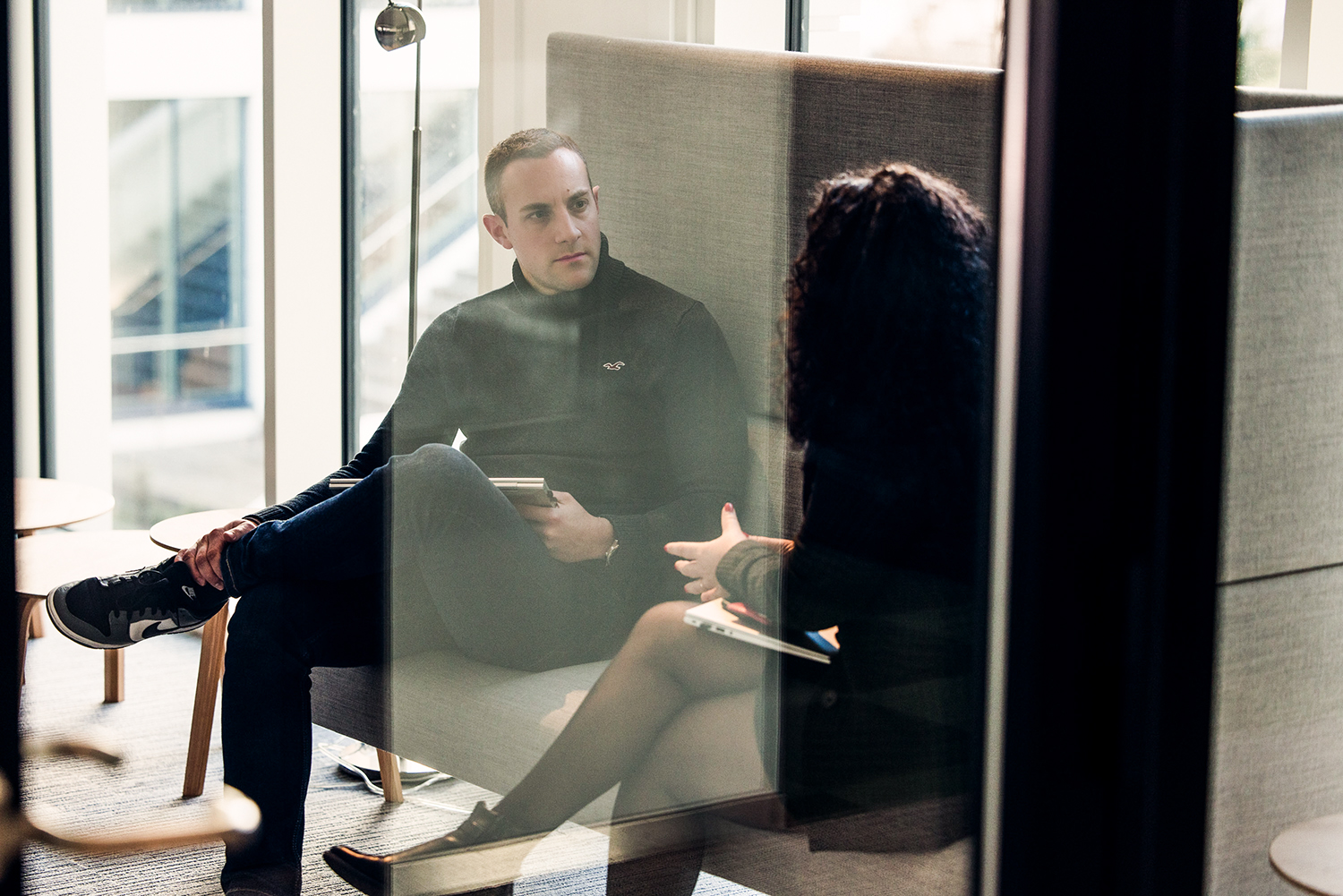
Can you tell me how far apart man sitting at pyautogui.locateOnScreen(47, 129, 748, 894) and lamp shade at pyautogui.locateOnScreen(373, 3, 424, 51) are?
0.13m

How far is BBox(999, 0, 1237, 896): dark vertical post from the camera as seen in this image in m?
0.85

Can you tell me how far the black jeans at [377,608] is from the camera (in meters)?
1.04

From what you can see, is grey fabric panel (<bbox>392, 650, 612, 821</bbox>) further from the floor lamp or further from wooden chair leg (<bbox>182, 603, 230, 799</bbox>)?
the floor lamp

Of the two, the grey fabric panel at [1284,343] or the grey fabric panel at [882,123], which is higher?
the grey fabric panel at [882,123]

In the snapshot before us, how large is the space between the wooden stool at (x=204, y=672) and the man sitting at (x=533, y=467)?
3 cm

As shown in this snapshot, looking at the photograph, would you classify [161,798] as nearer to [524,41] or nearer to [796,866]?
Answer: [796,866]

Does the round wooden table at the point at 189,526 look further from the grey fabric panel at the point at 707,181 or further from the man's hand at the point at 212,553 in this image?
the grey fabric panel at the point at 707,181

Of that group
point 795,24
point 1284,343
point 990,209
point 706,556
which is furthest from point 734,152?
point 1284,343

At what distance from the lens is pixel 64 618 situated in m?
1.17

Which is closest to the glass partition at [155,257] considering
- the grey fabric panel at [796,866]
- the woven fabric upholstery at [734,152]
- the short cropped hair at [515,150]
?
the short cropped hair at [515,150]

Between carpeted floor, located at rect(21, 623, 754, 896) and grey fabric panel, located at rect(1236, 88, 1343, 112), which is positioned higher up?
grey fabric panel, located at rect(1236, 88, 1343, 112)

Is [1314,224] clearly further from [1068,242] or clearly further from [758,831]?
[758,831]

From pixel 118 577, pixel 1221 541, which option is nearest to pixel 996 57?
pixel 1221 541

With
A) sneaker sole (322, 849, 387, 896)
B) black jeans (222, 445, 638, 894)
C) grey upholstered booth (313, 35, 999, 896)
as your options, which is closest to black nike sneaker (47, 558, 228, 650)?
black jeans (222, 445, 638, 894)
